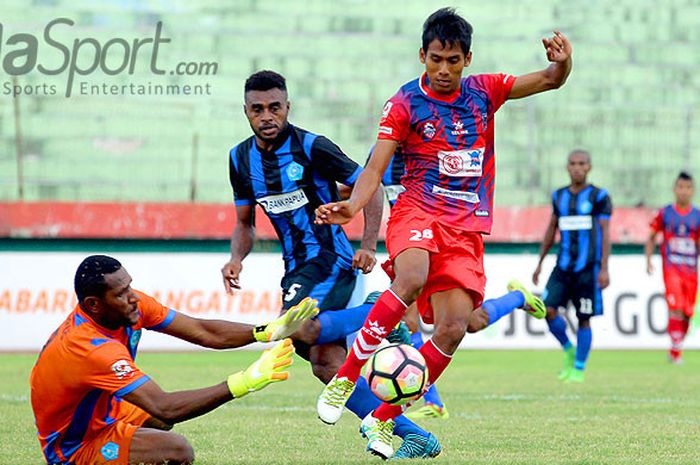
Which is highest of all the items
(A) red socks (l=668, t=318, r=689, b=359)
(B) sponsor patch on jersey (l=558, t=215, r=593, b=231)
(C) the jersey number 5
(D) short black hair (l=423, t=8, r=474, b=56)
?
(D) short black hair (l=423, t=8, r=474, b=56)

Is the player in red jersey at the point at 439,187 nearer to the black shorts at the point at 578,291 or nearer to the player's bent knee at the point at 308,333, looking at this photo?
the player's bent knee at the point at 308,333

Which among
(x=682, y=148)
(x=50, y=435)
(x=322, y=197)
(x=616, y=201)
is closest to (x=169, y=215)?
(x=616, y=201)

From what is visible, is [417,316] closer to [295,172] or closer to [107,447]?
[295,172]

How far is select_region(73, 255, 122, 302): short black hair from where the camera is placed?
539 cm

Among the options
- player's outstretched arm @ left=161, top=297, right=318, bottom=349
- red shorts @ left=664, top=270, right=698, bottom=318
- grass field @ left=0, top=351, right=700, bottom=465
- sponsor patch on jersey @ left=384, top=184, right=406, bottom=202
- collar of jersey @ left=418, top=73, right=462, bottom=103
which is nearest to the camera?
player's outstretched arm @ left=161, top=297, right=318, bottom=349

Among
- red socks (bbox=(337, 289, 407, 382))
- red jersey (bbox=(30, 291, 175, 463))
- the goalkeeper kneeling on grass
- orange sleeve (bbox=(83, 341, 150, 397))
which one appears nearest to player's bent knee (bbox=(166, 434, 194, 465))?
the goalkeeper kneeling on grass

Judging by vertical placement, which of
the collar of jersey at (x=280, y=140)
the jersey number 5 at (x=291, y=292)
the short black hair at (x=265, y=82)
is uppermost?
the short black hair at (x=265, y=82)

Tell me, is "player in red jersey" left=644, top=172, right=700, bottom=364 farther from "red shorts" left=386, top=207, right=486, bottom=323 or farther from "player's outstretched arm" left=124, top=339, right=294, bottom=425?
"player's outstretched arm" left=124, top=339, right=294, bottom=425

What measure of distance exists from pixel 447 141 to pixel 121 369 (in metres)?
2.02

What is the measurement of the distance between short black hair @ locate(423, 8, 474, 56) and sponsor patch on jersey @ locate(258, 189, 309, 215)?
122cm

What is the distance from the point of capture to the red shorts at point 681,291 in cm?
1494

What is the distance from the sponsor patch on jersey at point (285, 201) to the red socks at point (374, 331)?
100cm

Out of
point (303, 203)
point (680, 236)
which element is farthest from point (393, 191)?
point (680, 236)

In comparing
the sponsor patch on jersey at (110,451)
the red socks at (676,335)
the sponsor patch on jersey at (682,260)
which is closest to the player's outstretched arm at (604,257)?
the red socks at (676,335)
